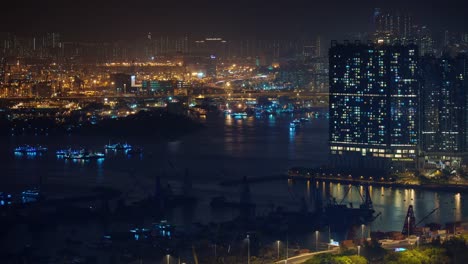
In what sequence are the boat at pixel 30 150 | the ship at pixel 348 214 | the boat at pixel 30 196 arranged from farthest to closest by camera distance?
1. the boat at pixel 30 150
2. the boat at pixel 30 196
3. the ship at pixel 348 214

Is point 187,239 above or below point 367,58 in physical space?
below

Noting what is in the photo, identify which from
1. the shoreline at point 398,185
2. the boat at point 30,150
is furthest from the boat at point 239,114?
the shoreline at point 398,185


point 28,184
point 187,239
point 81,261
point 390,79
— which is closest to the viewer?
point 81,261

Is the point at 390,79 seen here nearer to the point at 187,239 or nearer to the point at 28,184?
the point at 28,184

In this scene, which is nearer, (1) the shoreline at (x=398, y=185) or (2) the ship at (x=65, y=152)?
(1) the shoreline at (x=398, y=185)

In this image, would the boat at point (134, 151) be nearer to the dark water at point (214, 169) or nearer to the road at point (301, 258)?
the dark water at point (214, 169)

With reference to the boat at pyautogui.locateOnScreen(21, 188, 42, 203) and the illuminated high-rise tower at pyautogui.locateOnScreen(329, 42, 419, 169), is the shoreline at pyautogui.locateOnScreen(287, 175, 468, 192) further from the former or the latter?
the boat at pyautogui.locateOnScreen(21, 188, 42, 203)

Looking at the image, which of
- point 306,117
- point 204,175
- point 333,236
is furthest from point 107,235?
point 306,117
